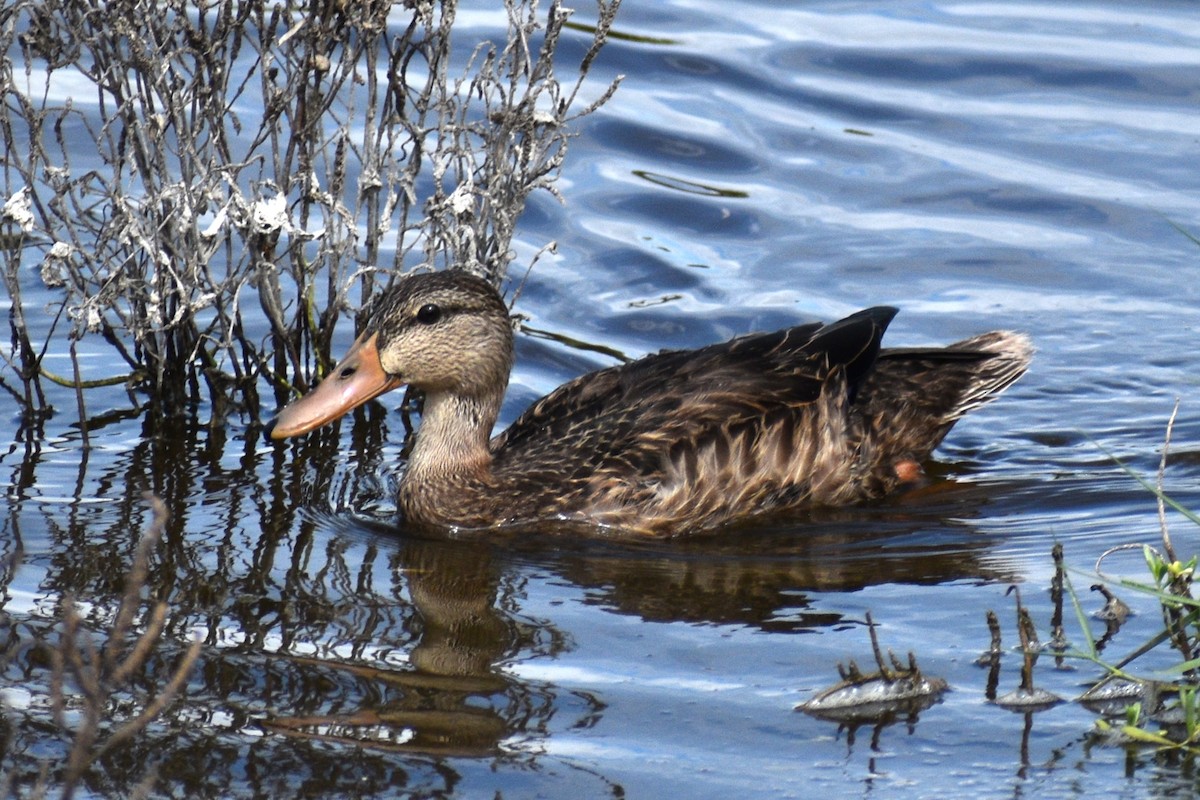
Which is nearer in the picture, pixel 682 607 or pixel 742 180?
pixel 682 607

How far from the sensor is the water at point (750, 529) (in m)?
5.07

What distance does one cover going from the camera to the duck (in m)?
7.28

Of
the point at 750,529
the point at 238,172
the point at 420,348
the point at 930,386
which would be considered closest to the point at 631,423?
the point at 750,529

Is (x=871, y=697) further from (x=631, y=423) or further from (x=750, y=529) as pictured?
(x=631, y=423)

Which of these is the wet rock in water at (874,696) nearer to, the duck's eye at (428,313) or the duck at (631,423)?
the duck at (631,423)

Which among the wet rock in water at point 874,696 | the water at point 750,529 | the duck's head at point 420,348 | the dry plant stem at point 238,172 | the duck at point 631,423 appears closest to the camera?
the water at point 750,529

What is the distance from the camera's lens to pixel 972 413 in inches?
A: 347

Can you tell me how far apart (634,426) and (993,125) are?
5.21 meters

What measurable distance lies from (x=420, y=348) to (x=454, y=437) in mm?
465

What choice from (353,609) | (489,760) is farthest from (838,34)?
(489,760)

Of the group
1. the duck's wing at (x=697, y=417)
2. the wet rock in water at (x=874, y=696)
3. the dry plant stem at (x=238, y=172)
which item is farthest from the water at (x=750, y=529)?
the dry plant stem at (x=238, y=172)

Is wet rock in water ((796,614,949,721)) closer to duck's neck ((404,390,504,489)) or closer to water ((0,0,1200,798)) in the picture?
water ((0,0,1200,798))

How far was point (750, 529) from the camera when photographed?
7418mm

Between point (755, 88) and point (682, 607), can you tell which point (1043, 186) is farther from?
point (682, 607)
